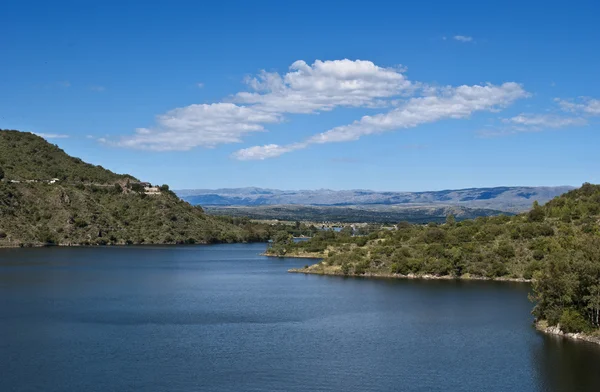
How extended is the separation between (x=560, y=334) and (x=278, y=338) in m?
23.2

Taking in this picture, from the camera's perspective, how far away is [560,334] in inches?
2163

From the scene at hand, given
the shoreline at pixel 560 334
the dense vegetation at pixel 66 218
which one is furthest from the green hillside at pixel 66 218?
the shoreline at pixel 560 334

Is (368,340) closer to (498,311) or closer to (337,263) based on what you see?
(498,311)

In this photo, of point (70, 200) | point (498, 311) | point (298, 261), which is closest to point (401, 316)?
point (498, 311)

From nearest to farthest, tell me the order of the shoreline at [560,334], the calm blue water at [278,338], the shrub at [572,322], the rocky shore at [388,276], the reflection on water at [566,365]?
the reflection on water at [566,365]
the calm blue water at [278,338]
the shoreline at [560,334]
the shrub at [572,322]
the rocky shore at [388,276]

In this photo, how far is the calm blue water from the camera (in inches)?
1687

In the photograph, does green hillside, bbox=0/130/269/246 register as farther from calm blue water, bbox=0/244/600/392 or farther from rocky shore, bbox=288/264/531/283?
rocky shore, bbox=288/264/531/283

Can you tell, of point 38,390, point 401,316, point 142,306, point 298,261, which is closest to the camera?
point 38,390

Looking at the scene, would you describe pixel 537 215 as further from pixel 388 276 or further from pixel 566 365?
pixel 566 365

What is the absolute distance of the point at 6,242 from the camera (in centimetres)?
15988

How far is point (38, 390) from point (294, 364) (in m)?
16.6

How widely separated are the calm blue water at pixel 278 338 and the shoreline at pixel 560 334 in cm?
124

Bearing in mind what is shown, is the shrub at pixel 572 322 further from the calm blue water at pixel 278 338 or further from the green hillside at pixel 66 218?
the green hillside at pixel 66 218

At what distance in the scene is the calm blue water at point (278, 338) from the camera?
42844 millimetres
